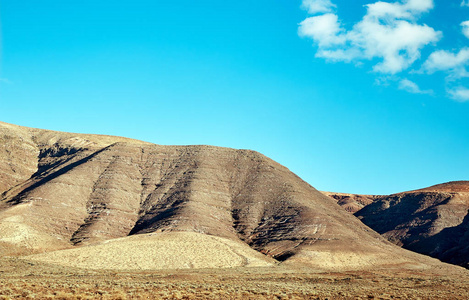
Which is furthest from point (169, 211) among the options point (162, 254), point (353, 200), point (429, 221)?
point (353, 200)

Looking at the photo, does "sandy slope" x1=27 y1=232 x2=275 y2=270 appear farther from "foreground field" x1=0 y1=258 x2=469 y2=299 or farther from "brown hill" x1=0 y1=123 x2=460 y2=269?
"foreground field" x1=0 y1=258 x2=469 y2=299

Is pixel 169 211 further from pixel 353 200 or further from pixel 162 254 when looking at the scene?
pixel 353 200

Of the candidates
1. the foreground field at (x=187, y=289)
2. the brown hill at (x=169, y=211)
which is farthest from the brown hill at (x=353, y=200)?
the foreground field at (x=187, y=289)

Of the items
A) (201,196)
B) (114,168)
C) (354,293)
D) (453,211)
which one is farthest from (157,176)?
(453,211)

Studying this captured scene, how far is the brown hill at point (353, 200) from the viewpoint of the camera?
17171 centimetres

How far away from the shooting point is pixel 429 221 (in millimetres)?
A: 124812

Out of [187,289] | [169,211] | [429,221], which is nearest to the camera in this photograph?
[187,289]


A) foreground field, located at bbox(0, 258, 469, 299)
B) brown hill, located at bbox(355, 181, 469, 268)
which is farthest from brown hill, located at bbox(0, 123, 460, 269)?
brown hill, located at bbox(355, 181, 469, 268)

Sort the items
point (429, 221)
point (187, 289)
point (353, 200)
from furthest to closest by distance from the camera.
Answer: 1. point (353, 200)
2. point (429, 221)
3. point (187, 289)

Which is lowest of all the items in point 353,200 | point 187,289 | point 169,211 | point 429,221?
point 187,289

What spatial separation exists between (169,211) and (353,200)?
120 m

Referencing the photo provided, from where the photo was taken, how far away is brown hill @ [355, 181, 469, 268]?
355 ft

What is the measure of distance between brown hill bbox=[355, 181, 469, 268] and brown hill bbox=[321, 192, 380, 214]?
15.5 metres

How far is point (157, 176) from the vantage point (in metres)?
98.3
